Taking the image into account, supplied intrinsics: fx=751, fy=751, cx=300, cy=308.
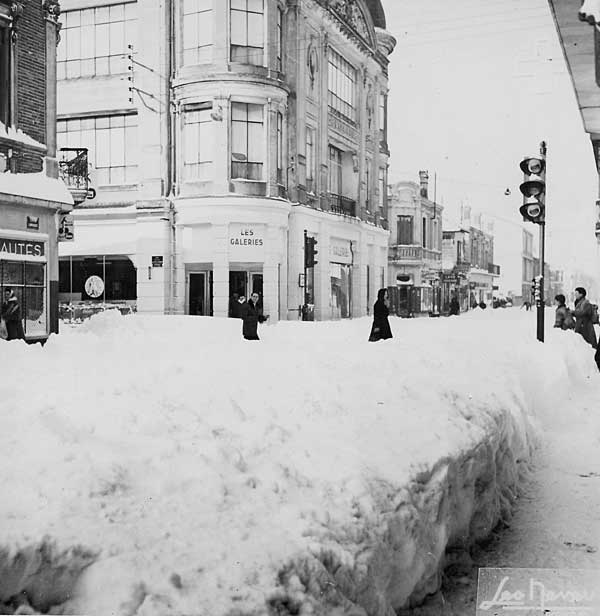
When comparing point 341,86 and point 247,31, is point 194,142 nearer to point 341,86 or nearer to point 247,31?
point 247,31

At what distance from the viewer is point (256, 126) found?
24.4m

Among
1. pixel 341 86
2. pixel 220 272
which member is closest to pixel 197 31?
pixel 341 86

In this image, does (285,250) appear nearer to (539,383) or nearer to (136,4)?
(136,4)

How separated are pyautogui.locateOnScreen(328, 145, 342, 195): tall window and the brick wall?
52.9ft

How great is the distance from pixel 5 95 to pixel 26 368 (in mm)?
8786

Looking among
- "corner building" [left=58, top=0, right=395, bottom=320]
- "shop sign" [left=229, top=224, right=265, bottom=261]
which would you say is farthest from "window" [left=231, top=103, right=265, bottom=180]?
"shop sign" [left=229, top=224, right=265, bottom=261]

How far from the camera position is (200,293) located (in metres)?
24.2

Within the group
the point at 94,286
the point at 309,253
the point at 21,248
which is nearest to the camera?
the point at 21,248

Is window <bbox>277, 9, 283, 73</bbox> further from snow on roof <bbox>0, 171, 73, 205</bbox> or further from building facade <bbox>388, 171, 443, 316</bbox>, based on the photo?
building facade <bbox>388, 171, 443, 316</bbox>

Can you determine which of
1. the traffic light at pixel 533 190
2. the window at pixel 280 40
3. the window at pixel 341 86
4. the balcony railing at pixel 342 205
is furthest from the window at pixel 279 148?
the traffic light at pixel 533 190

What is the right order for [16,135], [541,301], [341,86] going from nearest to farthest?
[16,135] → [541,301] → [341,86]

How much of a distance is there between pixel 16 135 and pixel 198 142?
38.3 ft
